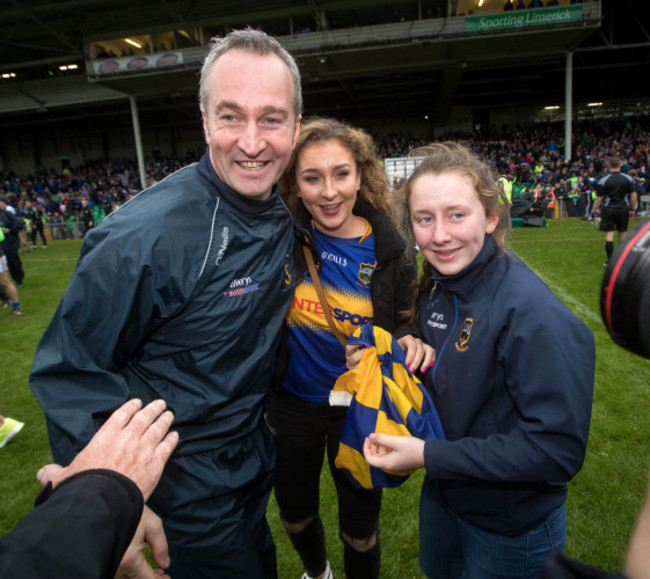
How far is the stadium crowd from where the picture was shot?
18997mm

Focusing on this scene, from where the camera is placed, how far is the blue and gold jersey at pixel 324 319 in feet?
7.54

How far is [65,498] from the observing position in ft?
3.23

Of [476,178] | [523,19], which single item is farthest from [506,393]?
[523,19]

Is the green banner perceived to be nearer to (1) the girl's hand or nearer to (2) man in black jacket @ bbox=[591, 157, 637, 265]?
(2) man in black jacket @ bbox=[591, 157, 637, 265]

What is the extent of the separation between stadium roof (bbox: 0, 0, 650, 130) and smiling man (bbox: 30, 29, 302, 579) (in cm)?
2355

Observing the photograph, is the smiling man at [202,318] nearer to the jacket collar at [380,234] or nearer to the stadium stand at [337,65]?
the jacket collar at [380,234]

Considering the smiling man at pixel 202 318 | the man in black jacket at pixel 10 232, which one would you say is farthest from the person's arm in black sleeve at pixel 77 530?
the man in black jacket at pixel 10 232

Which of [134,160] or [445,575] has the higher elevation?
[134,160]

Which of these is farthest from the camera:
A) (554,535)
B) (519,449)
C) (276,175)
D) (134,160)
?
(134,160)

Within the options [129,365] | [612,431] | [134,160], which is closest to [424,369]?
[129,365]

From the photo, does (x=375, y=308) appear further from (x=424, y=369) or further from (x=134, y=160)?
(x=134, y=160)

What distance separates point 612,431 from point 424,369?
3.02 metres

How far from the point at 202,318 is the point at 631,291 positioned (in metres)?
1.29

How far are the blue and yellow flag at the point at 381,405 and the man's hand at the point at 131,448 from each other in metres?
0.66
